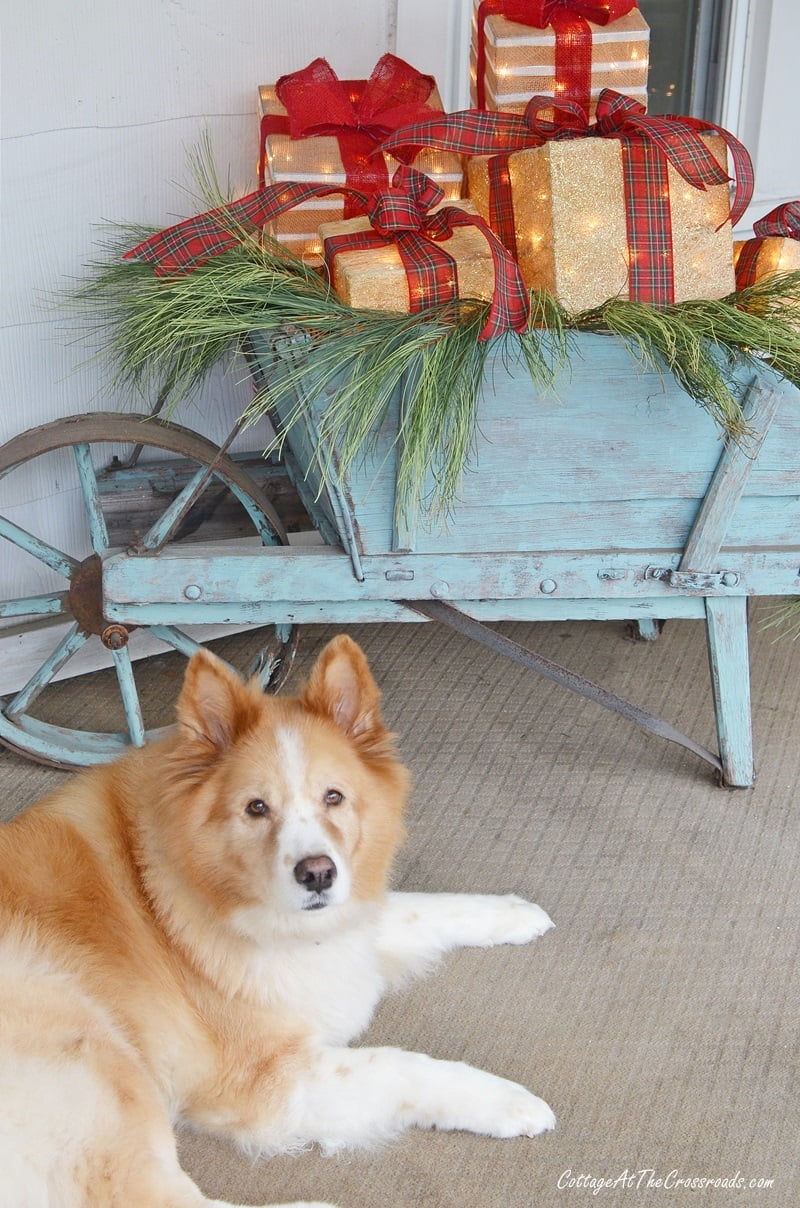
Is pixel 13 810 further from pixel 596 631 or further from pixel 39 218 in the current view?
pixel 596 631

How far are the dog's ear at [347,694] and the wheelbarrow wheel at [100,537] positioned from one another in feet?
2.51

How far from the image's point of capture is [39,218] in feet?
8.62

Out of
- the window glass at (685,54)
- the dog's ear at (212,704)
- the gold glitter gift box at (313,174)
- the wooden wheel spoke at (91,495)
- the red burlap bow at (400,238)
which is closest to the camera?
the dog's ear at (212,704)

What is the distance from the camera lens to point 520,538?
2297 millimetres

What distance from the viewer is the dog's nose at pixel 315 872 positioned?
1.62m

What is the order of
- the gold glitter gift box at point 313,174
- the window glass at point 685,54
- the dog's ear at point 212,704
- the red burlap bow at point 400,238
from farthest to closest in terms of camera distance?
the window glass at point 685,54
the gold glitter gift box at point 313,174
the red burlap bow at point 400,238
the dog's ear at point 212,704

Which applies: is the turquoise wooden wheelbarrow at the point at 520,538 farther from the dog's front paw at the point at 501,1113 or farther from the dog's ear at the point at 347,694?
the dog's front paw at the point at 501,1113

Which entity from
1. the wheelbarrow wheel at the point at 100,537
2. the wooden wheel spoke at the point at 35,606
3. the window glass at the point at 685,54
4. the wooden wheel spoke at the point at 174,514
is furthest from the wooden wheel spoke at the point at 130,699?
the window glass at the point at 685,54

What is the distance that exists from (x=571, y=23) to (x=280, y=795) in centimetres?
161

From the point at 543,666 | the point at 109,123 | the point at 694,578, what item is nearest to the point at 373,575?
→ the point at 543,666

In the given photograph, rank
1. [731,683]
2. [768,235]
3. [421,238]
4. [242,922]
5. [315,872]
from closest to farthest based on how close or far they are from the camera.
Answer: [315,872] < [242,922] < [421,238] < [768,235] < [731,683]

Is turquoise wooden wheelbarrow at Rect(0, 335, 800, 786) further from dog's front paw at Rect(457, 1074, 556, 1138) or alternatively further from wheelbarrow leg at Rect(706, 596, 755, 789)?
dog's front paw at Rect(457, 1074, 556, 1138)

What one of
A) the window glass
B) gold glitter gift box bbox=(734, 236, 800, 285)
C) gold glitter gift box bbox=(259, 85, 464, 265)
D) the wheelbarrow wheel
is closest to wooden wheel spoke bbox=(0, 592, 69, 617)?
the wheelbarrow wheel

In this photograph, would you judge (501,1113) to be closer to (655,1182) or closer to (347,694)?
(655,1182)
